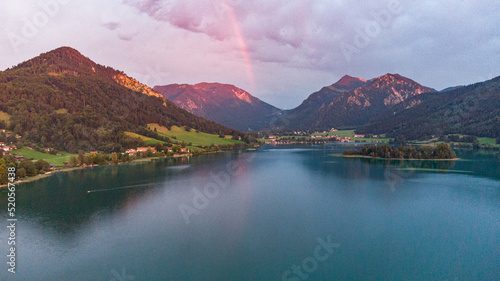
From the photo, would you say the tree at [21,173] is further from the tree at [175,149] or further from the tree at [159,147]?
the tree at [175,149]

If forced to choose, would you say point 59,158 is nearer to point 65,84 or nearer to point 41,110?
point 41,110

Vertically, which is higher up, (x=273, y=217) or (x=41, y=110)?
(x=41, y=110)

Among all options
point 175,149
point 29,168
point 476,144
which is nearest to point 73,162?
point 29,168

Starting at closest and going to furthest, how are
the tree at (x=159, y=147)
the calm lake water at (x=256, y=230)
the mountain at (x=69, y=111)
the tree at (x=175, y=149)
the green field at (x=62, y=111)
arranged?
the calm lake water at (x=256, y=230)
the mountain at (x=69, y=111)
the tree at (x=159, y=147)
the tree at (x=175, y=149)
the green field at (x=62, y=111)

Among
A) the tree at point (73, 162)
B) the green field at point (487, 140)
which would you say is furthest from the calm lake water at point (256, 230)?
the green field at point (487, 140)

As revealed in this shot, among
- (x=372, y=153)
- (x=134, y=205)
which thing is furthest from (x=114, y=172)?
(x=372, y=153)

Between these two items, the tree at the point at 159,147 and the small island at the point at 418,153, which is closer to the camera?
the small island at the point at 418,153

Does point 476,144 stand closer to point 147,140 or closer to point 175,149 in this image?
point 175,149
